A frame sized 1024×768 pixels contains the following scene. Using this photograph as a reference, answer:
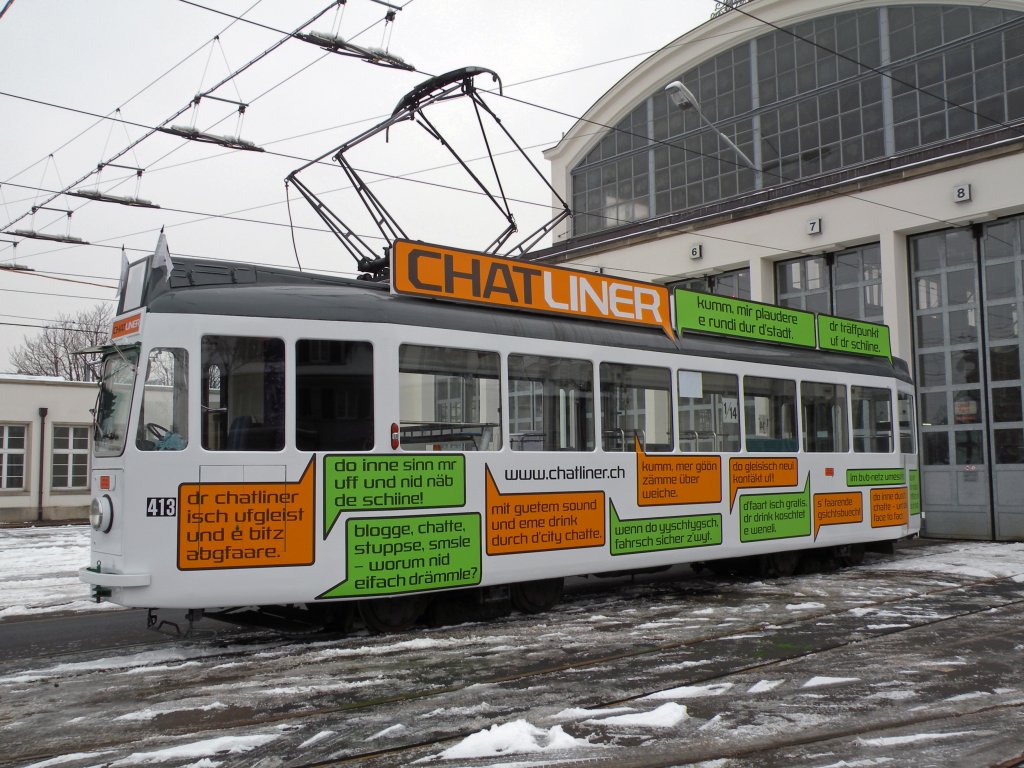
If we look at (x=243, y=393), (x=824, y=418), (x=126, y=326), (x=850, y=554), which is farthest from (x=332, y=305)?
(x=850, y=554)

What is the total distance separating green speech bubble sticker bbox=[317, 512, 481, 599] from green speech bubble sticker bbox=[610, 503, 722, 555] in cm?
187

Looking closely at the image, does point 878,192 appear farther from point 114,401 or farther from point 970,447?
point 114,401

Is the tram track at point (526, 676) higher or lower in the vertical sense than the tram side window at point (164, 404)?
lower

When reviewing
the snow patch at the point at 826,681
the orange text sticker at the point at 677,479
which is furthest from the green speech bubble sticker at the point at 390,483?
the snow patch at the point at 826,681

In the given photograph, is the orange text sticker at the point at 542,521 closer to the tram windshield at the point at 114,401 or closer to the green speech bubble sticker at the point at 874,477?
the tram windshield at the point at 114,401

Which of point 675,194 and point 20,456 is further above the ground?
point 675,194

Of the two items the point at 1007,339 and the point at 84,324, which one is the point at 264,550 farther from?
the point at 84,324

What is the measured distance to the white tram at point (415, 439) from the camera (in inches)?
284

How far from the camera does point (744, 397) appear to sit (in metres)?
11.3

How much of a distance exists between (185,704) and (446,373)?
3.63m

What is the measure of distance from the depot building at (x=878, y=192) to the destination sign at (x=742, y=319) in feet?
22.3

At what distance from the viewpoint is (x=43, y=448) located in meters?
26.9

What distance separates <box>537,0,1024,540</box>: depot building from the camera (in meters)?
17.6

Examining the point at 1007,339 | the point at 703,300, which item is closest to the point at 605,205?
the point at 1007,339
